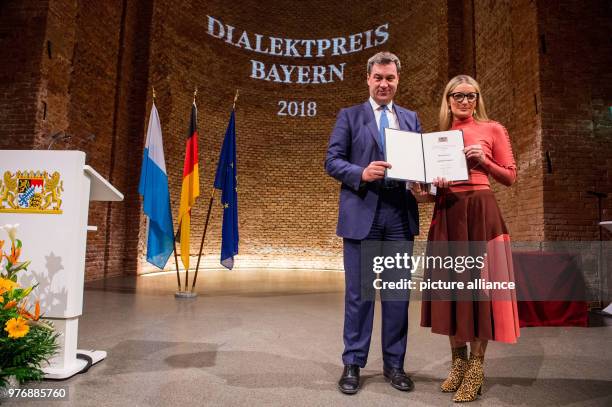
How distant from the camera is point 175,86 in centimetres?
789

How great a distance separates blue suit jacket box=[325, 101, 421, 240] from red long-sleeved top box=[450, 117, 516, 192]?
29 centimetres

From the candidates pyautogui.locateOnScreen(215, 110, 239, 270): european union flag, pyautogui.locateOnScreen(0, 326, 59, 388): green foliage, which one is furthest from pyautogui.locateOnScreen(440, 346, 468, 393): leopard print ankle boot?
pyautogui.locateOnScreen(215, 110, 239, 270): european union flag

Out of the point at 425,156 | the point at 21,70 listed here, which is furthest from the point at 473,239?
the point at 21,70

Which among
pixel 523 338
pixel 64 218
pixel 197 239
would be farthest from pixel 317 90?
pixel 64 218

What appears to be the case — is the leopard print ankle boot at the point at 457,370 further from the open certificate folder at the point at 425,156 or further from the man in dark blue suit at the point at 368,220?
the open certificate folder at the point at 425,156

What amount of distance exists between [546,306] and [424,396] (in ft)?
7.57

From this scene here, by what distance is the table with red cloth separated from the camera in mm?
3424

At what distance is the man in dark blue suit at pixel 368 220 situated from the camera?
182cm

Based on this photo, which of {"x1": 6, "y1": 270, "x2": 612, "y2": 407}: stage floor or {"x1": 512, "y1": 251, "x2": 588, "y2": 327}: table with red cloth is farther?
{"x1": 512, "y1": 251, "x2": 588, "y2": 327}: table with red cloth

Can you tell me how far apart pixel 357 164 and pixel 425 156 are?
34cm

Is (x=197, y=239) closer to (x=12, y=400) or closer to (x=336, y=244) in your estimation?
(x=336, y=244)

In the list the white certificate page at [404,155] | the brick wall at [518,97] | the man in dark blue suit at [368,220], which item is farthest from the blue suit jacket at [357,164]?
the brick wall at [518,97]

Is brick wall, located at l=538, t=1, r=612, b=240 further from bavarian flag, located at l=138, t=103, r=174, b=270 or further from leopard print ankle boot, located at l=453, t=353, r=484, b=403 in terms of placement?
bavarian flag, located at l=138, t=103, r=174, b=270

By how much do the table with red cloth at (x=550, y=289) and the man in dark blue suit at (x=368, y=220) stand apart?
6.96 ft
